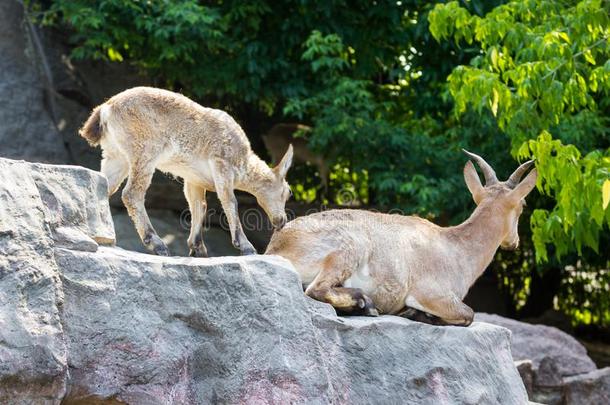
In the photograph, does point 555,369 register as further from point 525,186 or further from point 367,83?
point 367,83

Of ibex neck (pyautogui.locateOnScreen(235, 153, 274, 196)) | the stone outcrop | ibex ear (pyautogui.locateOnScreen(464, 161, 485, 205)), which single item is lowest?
the stone outcrop

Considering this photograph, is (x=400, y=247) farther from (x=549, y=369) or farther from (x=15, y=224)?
(x=549, y=369)

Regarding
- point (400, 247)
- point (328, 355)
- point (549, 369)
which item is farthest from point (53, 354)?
point (549, 369)

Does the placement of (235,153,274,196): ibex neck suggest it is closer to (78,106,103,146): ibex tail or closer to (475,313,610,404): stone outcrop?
(78,106,103,146): ibex tail

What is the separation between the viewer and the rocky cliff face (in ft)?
14.5

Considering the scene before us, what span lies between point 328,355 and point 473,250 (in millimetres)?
1912

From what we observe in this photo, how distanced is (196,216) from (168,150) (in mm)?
600

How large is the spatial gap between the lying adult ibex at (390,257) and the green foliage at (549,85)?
0.38 m

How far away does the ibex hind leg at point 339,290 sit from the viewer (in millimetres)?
6094

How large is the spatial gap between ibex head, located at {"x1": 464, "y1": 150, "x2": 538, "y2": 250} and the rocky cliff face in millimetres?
1670

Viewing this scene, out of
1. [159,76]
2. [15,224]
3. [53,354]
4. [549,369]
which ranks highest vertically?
[15,224]

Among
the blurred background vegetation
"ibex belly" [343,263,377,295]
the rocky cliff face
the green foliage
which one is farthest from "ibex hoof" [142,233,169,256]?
the blurred background vegetation

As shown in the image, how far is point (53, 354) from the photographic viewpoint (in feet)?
14.4

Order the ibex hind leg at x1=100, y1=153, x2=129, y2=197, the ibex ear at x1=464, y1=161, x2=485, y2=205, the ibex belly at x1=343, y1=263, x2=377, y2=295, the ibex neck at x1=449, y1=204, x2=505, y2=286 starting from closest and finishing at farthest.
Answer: the ibex belly at x1=343, y1=263, x2=377, y2=295
the ibex hind leg at x1=100, y1=153, x2=129, y2=197
the ibex neck at x1=449, y1=204, x2=505, y2=286
the ibex ear at x1=464, y1=161, x2=485, y2=205
